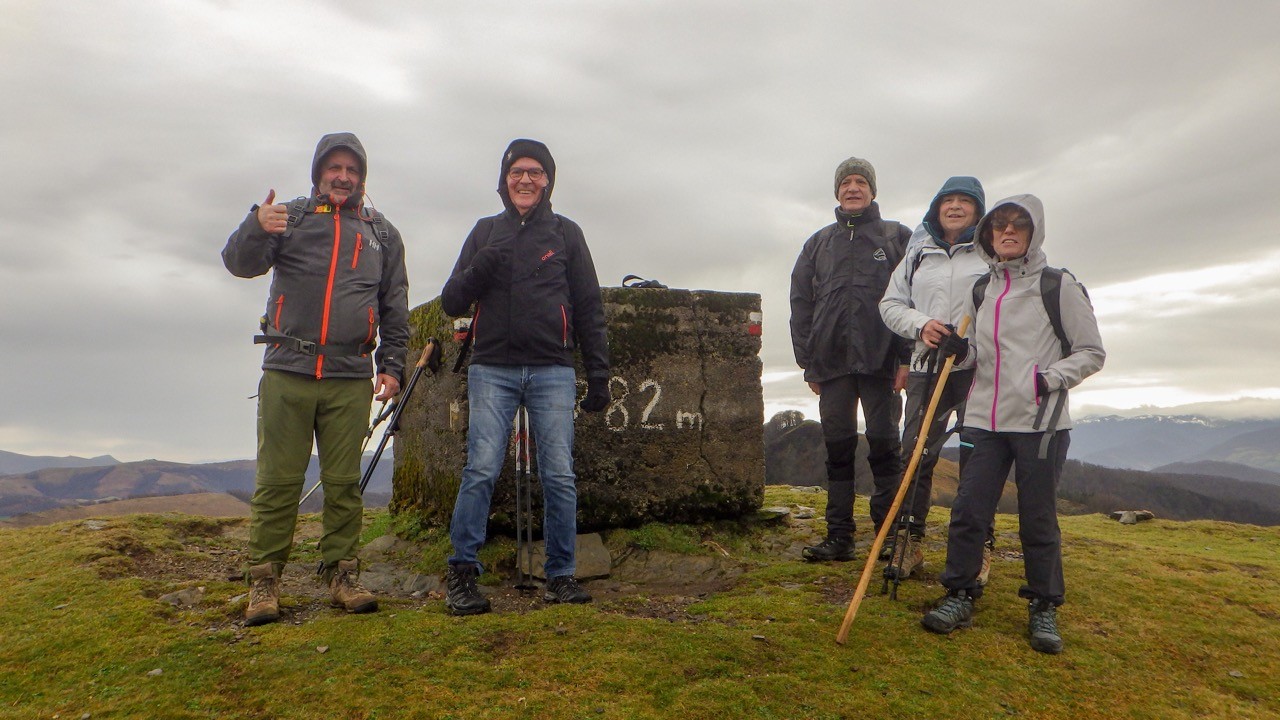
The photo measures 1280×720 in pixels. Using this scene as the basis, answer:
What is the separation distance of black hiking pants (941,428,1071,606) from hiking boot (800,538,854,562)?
1.34 meters

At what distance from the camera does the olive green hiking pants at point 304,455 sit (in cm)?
405

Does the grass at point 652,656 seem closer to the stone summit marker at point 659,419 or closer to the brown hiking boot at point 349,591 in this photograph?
the brown hiking boot at point 349,591

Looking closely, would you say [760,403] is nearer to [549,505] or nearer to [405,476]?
[549,505]

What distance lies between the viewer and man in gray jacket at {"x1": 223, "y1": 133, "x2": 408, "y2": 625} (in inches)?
A: 159

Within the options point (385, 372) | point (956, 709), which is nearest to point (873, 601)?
point (956, 709)

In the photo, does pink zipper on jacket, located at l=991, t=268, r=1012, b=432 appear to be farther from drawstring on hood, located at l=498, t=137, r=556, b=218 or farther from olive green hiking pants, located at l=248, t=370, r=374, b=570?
olive green hiking pants, located at l=248, t=370, r=374, b=570

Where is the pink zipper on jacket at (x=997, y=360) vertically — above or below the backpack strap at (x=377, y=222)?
below

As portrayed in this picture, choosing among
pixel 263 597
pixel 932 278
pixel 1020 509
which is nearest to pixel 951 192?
pixel 932 278

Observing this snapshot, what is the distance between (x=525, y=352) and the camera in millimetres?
4270

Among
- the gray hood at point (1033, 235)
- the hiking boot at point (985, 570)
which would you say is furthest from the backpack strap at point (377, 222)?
the hiking boot at point (985, 570)

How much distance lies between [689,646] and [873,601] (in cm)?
146

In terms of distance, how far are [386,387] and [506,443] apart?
2.89 ft

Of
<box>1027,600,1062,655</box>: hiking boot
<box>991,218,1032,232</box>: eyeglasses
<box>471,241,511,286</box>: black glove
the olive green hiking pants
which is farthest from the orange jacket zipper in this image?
<box>1027,600,1062,655</box>: hiking boot

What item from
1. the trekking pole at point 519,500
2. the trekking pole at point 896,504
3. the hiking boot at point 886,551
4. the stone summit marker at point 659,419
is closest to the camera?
the trekking pole at point 896,504
